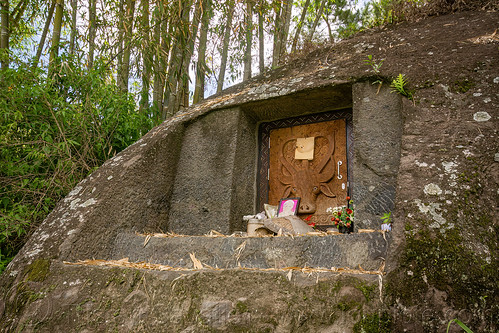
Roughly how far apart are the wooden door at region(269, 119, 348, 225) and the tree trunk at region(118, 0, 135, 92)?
219 cm

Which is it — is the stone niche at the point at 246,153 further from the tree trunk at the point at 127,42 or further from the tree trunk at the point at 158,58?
the tree trunk at the point at 127,42

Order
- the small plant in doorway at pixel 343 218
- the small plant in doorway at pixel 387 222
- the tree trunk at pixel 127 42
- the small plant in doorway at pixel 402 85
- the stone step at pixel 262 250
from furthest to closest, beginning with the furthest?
the tree trunk at pixel 127 42, the small plant in doorway at pixel 343 218, the small plant in doorway at pixel 402 85, the small plant in doorway at pixel 387 222, the stone step at pixel 262 250

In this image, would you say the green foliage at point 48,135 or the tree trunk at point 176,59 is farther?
the tree trunk at point 176,59

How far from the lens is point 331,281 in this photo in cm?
147

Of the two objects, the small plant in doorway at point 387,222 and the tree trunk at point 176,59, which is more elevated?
the tree trunk at point 176,59

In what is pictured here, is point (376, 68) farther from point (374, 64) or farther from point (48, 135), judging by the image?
point (48, 135)

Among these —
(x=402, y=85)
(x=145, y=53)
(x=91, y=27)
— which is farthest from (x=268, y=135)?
(x=91, y=27)

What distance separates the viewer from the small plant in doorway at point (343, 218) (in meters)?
3.04

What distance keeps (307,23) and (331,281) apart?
7067 millimetres

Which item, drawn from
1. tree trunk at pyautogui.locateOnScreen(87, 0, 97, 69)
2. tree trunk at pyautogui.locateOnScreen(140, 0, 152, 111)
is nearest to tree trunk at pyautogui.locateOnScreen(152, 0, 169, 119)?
tree trunk at pyautogui.locateOnScreen(140, 0, 152, 111)

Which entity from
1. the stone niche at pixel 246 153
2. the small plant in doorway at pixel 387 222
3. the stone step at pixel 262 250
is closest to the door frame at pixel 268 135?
the stone niche at pixel 246 153

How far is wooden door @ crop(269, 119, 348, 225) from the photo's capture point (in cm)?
336

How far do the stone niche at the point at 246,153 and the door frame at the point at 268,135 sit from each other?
33 mm

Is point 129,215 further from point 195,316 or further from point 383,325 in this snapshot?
point 383,325
